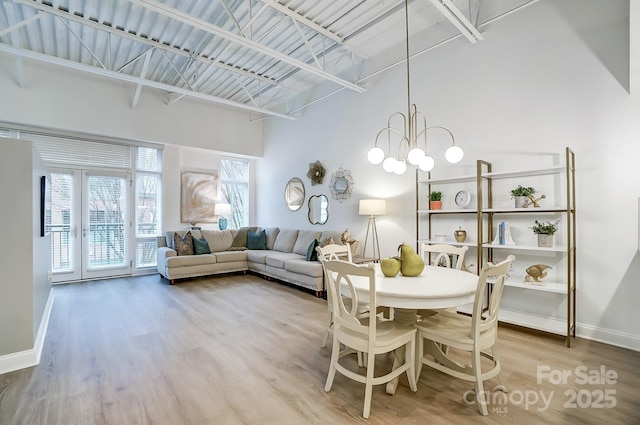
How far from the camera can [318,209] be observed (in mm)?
6281

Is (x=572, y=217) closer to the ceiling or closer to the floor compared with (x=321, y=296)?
closer to the ceiling

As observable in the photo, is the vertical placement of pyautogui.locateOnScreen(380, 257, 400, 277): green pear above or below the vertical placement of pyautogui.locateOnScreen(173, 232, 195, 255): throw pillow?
above

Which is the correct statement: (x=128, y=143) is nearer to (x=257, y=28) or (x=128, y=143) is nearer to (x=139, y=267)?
(x=139, y=267)

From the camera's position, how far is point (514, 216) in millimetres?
3570

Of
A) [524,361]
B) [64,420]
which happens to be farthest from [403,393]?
[64,420]

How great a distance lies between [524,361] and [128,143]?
7.06 metres

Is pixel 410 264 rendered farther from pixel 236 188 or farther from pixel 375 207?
pixel 236 188

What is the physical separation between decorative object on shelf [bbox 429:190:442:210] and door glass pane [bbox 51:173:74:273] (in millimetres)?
6229

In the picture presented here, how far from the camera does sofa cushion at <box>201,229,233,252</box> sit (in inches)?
255

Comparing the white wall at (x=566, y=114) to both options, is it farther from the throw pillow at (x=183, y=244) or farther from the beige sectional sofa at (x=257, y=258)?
the throw pillow at (x=183, y=244)

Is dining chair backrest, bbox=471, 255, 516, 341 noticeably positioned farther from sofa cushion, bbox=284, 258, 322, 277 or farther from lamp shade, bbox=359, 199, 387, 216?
sofa cushion, bbox=284, 258, 322, 277

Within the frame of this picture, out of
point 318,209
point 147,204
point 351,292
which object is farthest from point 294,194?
point 351,292

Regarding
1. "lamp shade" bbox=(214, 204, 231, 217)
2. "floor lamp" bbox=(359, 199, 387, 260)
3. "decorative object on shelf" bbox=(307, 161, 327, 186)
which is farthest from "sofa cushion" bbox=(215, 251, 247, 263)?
"floor lamp" bbox=(359, 199, 387, 260)

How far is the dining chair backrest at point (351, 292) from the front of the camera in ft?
6.20
